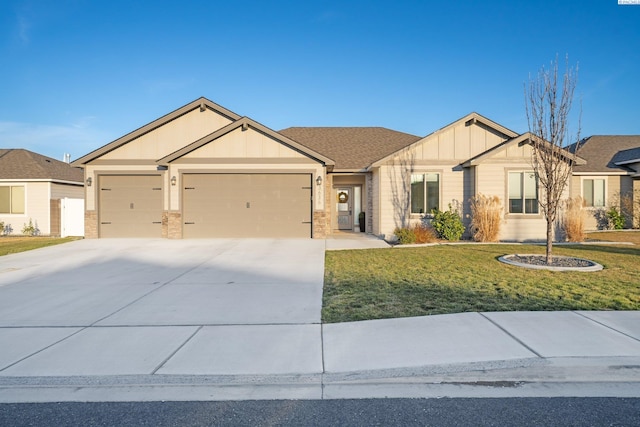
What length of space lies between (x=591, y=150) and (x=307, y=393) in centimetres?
2556

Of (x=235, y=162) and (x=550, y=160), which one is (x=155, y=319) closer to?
(x=550, y=160)

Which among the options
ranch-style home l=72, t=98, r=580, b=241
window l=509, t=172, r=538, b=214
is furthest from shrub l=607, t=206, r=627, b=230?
window l=509, t=172, r=538, b=214

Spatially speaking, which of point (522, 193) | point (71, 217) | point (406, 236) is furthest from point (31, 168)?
point (522, 193)

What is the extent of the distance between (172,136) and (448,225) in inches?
487

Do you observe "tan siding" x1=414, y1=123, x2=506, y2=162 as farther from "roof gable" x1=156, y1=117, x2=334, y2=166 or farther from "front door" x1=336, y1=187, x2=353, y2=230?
"front door" x1=336, y1=187, x2=353, y2=230

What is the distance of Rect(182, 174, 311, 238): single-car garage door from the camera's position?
16.3m

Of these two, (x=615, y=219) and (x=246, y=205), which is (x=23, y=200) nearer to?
(x=246, y=205)

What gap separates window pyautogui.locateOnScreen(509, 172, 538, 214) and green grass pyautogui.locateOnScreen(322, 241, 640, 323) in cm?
441

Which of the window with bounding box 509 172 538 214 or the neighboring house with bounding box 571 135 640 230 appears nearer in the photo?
the window with bounding box 509 172 538 214

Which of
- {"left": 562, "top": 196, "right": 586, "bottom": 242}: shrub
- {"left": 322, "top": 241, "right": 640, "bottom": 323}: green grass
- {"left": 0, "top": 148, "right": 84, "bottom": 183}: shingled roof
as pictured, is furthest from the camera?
{"left": 0, "top": 148, "right": 84, "bottom": 183}: shingled roof

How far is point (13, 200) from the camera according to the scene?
20891mm

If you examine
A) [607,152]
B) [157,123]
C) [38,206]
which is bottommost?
[38,206]

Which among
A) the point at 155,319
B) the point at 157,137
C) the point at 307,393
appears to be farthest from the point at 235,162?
the point at 307,393

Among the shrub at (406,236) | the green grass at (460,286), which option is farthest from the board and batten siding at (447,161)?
the green grass at (460,286)
